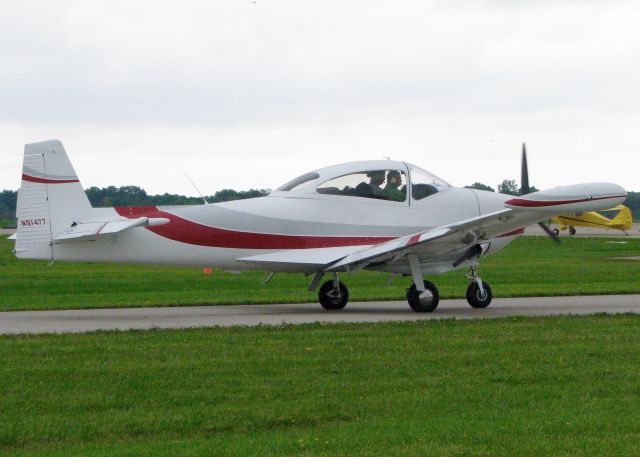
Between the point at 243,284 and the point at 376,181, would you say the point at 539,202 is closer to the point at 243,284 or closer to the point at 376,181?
the point at 376,181

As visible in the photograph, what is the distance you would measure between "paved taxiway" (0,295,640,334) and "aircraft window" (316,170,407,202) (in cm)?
221

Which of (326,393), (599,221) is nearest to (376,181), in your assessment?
(326,393)

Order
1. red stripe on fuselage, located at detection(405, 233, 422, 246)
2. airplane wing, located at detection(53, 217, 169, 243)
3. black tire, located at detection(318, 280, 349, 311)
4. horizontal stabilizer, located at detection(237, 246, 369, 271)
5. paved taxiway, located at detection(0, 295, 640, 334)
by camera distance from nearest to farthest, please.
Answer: paved taxiway, located at detection(0, 295, 640, 334) < airplane wing, located at detection(53, 217, 169, 243) < red stripe on fuselage, located at detection(405, 233, 422, 246) < horizontal stabilizer, located at detection(237, 246, 369, 271) < black tire, located at detection(318, 280, 349, 311)

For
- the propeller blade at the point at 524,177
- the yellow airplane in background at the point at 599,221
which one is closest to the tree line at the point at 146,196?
the propeller blade at the point at 524,177

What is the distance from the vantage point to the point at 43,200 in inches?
709

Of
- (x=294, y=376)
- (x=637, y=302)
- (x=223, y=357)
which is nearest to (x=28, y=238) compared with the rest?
(x=223, y=357)

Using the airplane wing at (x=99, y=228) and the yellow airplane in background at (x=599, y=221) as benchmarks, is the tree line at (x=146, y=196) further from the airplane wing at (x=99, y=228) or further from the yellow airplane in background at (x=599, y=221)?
the yellow airplane in background at (x=599, y=221)

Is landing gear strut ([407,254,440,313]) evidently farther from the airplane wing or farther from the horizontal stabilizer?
the airplane wing

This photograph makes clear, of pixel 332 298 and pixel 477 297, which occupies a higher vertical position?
A: pixel 332 298

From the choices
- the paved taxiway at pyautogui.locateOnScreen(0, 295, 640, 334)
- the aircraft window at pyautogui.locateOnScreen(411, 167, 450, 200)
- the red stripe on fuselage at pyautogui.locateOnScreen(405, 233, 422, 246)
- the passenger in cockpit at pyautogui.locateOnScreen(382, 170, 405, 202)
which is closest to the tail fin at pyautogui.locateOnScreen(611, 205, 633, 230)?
the paved taxiway at pyautogui.locateOnScreen(0, 295, 640, 334)

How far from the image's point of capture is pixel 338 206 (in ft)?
62.9

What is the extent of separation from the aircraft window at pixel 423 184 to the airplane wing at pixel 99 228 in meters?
4.82

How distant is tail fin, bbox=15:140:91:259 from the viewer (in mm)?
17984

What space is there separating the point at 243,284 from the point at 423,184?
11.5m
